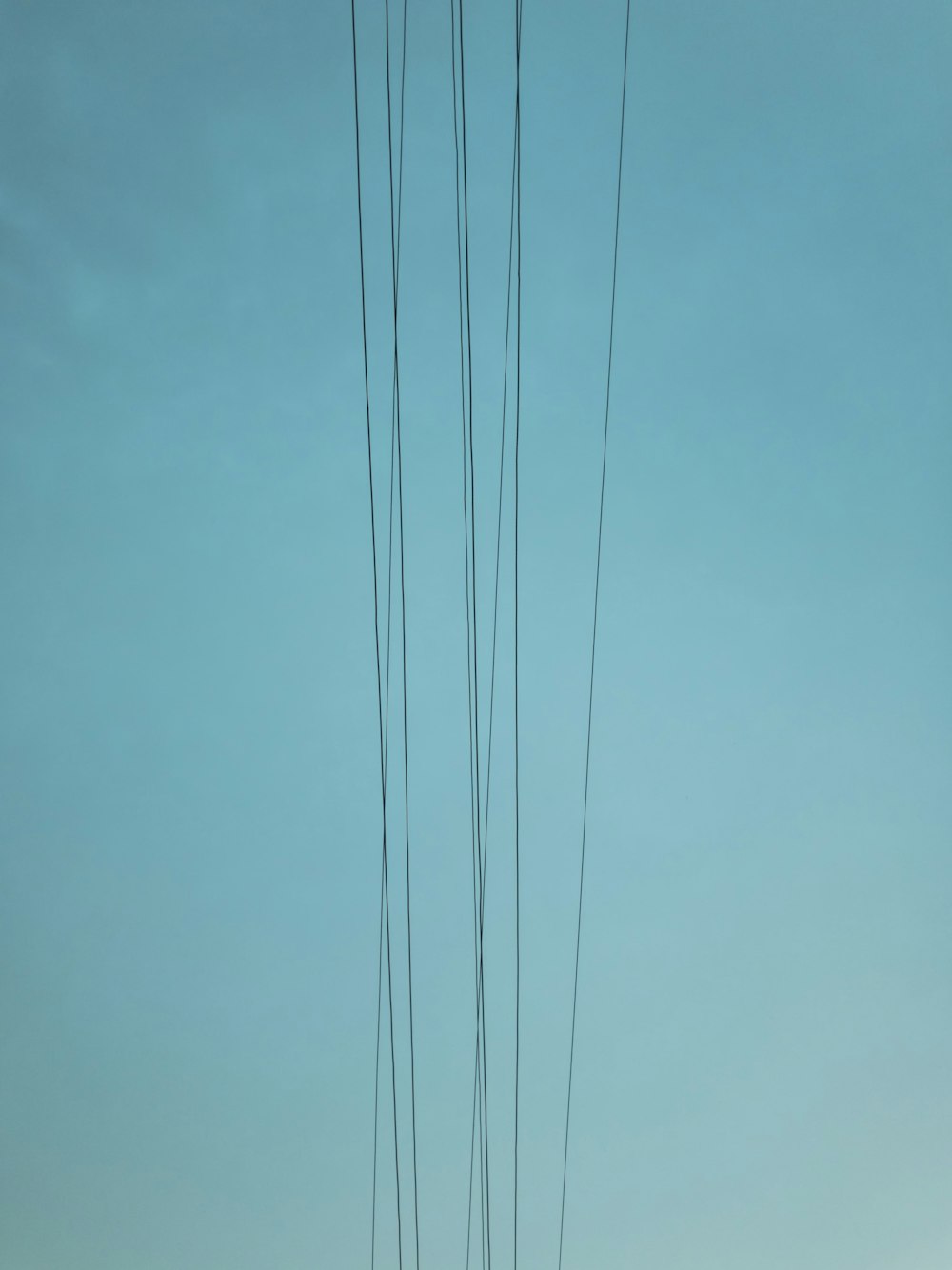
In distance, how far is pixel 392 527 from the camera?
452cm

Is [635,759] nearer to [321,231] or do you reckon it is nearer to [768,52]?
[321,231]

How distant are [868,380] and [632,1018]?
8.15 feet

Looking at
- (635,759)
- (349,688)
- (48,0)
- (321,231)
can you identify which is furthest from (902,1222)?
(48,0)

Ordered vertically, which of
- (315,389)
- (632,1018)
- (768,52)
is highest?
(768,52)

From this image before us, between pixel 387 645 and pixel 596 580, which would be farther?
pixel 596 580

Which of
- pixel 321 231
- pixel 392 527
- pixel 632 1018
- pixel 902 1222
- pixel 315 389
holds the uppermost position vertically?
pixel 321 231

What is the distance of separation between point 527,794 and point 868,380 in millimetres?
1984

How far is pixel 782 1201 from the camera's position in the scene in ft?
14.0

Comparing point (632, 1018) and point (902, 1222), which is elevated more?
point (632, 1018)

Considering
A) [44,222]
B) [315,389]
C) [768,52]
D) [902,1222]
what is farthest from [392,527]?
[902,1222]

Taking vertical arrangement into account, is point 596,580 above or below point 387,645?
above

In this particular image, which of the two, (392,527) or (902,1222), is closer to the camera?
(902,1222)

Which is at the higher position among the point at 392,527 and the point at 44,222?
the point at 44,222

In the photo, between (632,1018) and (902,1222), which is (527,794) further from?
(902,1222)
